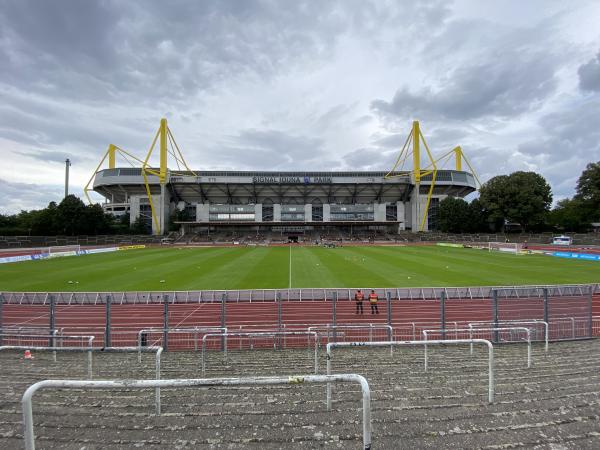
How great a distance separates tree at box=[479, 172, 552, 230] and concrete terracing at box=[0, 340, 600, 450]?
260ft

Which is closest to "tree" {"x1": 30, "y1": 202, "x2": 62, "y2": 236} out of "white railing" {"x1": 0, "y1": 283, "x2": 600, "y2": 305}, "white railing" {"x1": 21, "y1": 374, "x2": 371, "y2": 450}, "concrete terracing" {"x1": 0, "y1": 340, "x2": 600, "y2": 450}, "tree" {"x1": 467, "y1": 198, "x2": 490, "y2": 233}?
"white railing" {"x1": 0, "y1": 283, "x2": 600, "y2": 305}

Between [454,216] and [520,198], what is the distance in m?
14.5

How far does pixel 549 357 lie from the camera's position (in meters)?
7.96

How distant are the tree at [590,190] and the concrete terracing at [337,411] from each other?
87.2m

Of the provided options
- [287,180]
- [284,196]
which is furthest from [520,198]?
[284,196]

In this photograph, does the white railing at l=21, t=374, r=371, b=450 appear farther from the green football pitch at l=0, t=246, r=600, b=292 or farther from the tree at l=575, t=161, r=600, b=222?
the tree at l=575, t=161, r=600, b=222

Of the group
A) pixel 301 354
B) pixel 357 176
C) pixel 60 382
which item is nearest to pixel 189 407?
pixel 60 382

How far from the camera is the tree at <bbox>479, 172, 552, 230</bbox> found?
239 ft

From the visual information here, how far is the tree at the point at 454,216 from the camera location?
3238 inches

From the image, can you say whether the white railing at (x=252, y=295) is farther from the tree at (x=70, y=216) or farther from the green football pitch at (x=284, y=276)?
the tree at (x=70, y=216)

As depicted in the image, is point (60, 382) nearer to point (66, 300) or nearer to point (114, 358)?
point (114, 358)

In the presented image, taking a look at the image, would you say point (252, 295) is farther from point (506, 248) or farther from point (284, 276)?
point (506, 248)

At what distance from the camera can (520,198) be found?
73125mm

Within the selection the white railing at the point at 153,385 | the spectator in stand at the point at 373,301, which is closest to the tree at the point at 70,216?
the spectator in stand at the point at 373,301
